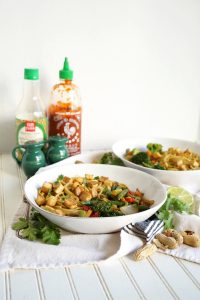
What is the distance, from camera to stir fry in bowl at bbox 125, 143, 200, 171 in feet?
3.95

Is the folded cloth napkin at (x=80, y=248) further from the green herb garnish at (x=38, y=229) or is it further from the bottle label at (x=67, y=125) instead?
the bottle label at (x=67, y=125)

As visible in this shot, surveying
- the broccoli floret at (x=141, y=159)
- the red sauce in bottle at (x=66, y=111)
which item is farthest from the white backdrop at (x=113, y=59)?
the broccoli floret at (x=141, y=159)

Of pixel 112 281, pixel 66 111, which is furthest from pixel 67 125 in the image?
pixel 112 281

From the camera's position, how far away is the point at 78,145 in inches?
53.7

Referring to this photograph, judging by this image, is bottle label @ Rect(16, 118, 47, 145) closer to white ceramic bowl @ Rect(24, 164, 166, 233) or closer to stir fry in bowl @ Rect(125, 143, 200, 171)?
white ceramic bowl @ Rect(24, 164, 166, 233)

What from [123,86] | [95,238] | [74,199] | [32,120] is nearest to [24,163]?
[32,120]

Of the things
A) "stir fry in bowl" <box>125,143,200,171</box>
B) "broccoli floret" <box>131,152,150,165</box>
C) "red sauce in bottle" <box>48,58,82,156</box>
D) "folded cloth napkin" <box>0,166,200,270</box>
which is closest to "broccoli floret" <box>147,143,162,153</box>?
"stir fry in bowl" <box>125,143,200,171</box>

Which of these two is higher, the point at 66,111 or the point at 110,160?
the point at 66,111

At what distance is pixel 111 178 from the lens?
3.71 ft

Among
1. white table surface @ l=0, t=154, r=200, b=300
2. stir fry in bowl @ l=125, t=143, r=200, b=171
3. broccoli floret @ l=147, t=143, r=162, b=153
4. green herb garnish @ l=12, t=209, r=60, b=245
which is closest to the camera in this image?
white table surface @ l=0, t=154, r=200, b=300

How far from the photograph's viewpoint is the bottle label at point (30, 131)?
1.24 meters

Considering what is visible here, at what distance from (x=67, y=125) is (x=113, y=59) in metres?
0.34

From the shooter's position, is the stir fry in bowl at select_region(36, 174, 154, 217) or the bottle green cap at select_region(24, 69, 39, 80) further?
the bottle green cap at select_region(24, 69, 39, 80)

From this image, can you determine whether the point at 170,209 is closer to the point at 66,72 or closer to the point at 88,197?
the point at 88,197
